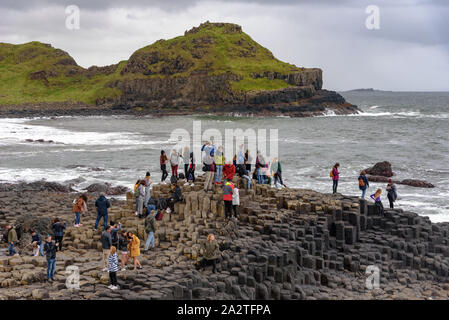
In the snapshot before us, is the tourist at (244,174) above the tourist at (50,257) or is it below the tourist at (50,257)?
above

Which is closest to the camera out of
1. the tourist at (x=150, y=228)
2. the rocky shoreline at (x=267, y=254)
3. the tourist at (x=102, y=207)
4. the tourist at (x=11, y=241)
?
the rocky shoreline at (x=267, y=254)

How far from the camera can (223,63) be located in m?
143

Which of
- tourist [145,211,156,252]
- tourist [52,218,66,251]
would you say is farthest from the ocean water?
tourist [52,218,66,251]

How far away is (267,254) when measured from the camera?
15500 millimetres

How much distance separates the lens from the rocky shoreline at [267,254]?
44.9 ft

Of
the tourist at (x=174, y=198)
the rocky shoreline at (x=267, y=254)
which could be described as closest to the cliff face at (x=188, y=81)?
the rocky shoreline at (x=267, y=254)

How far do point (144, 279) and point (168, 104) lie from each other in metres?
122

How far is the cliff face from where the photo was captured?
5000 inches

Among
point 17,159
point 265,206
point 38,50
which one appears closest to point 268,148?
point 17,159

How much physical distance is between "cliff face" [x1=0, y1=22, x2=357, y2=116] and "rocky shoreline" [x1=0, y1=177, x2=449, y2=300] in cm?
10148

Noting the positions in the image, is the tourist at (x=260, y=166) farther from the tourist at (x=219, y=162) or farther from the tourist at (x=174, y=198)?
the tourist at (x=174, y=198)

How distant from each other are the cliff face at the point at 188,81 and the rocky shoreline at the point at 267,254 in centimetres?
10148

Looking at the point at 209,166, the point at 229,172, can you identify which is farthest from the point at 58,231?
the point at 209,166

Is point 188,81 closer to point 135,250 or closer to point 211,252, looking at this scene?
point 135,250
